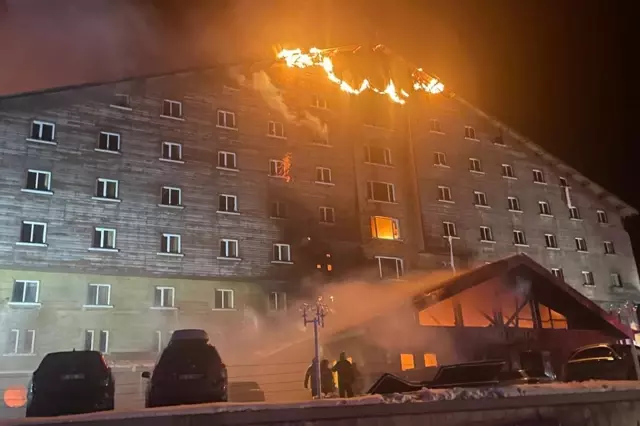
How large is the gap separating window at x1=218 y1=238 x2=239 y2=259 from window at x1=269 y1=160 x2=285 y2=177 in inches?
183

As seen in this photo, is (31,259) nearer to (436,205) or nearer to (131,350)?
(131,350)

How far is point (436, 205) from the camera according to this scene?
35.0 meters

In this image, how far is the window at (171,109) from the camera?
29203 mm

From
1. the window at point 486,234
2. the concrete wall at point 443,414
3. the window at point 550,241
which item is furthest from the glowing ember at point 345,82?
the concrete wall at point 443,414

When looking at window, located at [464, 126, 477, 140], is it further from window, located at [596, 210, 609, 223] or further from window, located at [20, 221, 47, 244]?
window, located at [20, 221, 47, 244]

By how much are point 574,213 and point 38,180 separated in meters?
34.8

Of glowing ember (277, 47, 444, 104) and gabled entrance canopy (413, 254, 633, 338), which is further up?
glowing ember (277, 47, 444, 104)

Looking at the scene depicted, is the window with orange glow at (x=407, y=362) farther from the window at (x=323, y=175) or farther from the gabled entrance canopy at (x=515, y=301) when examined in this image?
the window at (x=323, y=175)

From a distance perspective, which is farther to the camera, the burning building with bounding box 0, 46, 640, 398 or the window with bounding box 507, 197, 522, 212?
the window with bounding box 507, 197, 522, 212

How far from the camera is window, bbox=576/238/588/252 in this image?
39281 mm

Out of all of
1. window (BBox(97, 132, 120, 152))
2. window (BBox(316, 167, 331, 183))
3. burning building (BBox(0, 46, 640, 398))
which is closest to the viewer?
burning building (BBox(0, 46, 640, 398))

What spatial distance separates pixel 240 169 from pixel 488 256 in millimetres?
17064

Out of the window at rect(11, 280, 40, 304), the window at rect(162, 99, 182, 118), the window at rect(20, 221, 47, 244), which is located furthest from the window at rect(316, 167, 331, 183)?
the window at rect(11, 280, 40, 304)

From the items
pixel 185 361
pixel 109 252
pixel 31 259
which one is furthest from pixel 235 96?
pixel 185 361
